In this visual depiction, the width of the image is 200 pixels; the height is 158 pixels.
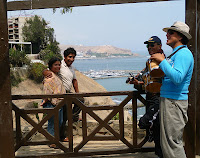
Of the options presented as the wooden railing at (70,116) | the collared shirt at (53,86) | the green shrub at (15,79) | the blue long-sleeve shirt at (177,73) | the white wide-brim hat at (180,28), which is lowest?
the green shrub at (15,79)

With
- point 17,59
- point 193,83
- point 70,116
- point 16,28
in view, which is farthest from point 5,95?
point 16,28

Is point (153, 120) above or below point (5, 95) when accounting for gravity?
below

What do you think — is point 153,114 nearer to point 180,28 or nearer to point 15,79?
point 180,28

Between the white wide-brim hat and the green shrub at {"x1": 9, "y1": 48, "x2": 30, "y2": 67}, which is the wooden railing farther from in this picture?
the green shrub at {"x1": 9, "y1": 48, "x2": 30, "y2": 67}

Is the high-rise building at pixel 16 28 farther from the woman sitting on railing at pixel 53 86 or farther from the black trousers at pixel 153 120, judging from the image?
the black trousers at pixel 153 120

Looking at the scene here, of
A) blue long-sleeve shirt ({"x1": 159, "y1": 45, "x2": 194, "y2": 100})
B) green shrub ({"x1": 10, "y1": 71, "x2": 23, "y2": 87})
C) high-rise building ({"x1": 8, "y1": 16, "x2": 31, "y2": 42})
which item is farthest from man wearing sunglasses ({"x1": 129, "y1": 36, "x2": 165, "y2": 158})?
high-rise building ({"x1": 8, "y1": 16, "x2": 31, "y2": 42})

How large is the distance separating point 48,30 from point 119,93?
144 ft

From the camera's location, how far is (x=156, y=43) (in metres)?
3.70

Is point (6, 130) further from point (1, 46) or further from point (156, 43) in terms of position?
point (156, 43)

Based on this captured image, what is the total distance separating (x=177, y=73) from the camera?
9.59 ft

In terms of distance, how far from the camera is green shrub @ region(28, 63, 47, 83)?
31031 mm

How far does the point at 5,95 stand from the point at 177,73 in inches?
87.1

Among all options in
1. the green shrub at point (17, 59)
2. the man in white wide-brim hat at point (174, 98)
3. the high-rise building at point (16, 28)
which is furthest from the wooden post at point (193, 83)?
the high-rise building at point (16, 28)

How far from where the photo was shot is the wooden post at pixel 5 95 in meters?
3.49
